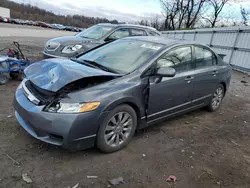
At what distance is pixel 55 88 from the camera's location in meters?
2.90

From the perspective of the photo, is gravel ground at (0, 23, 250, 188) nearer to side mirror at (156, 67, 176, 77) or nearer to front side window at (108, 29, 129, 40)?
side mirror at (156, 67, 176, 77)

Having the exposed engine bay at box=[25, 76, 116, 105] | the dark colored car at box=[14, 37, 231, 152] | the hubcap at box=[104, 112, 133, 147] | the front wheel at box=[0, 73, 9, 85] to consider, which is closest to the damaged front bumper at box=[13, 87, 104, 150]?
the dark colored car at box=[14, 37, 231, 152]

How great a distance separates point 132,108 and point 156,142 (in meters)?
0.79

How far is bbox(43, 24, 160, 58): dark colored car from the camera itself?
673 cm

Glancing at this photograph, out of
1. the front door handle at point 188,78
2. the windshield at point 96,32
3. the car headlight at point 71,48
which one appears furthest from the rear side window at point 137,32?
the front door handle at point 188,78

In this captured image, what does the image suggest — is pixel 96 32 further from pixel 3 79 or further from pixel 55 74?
pixel 55 74

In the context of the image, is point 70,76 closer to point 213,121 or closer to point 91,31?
point 213,121

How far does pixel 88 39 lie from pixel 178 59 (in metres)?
3.91

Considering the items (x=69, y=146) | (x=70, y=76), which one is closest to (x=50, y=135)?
(x=69, y=146)

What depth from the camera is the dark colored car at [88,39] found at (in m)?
6.73

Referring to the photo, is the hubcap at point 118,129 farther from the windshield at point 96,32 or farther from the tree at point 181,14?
the tree at point 181,14

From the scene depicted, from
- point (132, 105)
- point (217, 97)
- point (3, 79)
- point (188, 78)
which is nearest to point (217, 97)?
point (217, 97)

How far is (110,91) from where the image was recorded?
3055mm

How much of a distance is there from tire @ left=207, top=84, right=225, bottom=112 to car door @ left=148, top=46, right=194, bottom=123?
3.50 feet
